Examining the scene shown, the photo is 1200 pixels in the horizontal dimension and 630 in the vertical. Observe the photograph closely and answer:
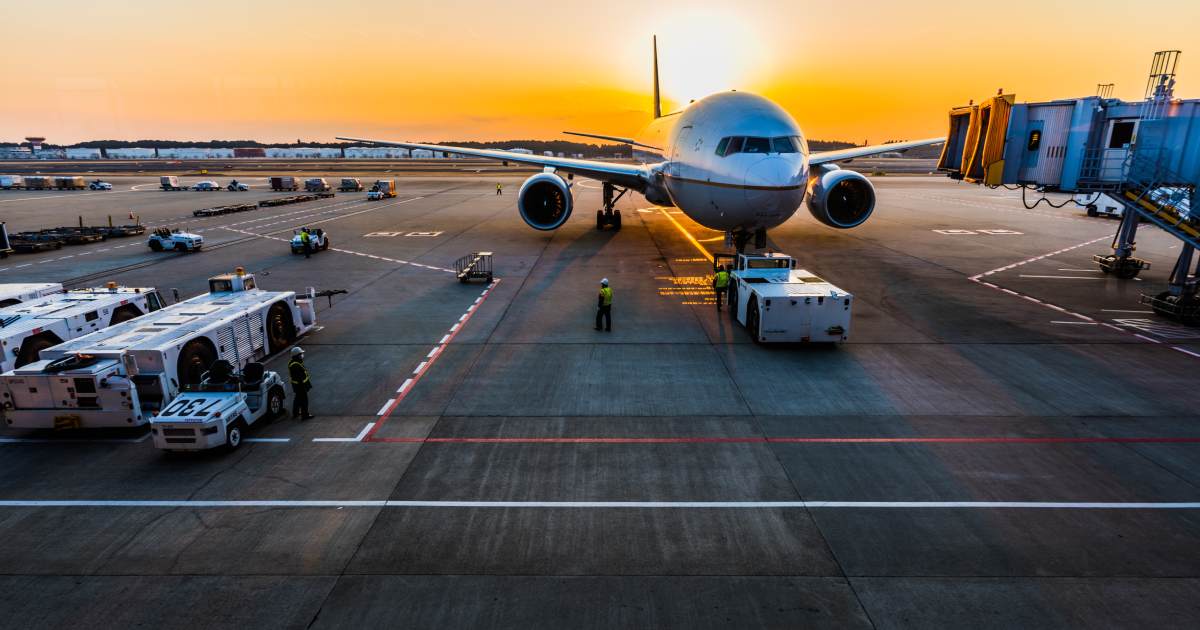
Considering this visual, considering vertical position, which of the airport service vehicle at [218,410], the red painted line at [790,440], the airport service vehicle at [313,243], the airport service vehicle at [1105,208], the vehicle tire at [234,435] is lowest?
the red painted line at [790,440]

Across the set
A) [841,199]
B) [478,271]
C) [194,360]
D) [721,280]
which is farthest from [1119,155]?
[194,360]

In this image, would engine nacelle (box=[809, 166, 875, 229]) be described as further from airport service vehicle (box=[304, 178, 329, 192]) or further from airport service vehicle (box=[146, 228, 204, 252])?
airport service vehicle (box=[304, 178, 329, 192])

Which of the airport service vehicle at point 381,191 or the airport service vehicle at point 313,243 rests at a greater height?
the airport service vehicle at point 381,191

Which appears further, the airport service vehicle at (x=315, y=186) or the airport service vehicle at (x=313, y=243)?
the airport service vehicle at (x=315, y=186)

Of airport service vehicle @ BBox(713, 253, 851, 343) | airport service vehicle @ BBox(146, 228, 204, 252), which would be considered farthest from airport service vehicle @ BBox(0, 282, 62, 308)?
airport service vehicle @ BBox(713, 253, 851, 343)

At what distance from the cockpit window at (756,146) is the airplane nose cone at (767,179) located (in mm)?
515

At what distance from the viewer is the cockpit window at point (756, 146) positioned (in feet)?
69.7

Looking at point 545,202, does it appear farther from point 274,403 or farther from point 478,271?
point 274,403

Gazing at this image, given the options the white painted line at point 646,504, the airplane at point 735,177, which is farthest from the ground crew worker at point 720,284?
the white painted line at point 646,504

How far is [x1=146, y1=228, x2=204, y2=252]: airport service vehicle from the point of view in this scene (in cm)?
3278

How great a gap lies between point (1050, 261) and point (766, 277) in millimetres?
21380

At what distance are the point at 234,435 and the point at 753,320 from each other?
45.5 feet

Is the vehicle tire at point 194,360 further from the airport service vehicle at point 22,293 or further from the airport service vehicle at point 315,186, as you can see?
the airport service vehicle at point 315,186

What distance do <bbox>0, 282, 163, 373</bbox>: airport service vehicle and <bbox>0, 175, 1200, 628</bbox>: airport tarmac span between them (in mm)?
3156
